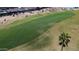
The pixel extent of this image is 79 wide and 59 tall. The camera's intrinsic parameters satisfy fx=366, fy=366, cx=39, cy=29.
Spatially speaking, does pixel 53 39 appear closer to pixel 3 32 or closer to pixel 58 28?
pixel 58 28

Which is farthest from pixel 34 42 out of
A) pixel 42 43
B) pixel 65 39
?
pixel 65 39
